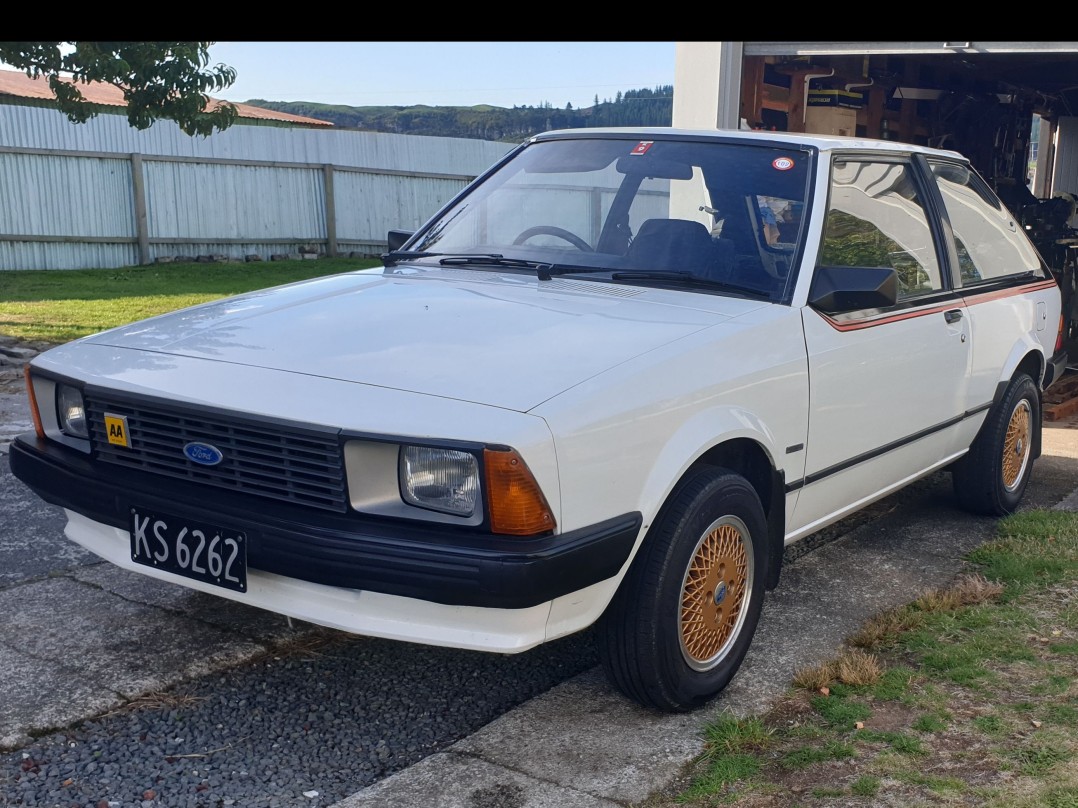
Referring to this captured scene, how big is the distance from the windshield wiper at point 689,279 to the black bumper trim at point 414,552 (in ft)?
3.67

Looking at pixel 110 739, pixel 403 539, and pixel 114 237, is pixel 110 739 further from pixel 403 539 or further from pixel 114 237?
pixel 114 237

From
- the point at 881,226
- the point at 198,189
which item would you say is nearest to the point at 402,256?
the point at 881,226

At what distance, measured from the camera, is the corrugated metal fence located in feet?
50.1

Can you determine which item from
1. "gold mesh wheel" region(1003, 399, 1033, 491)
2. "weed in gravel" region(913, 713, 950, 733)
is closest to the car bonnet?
"weed in gravel" region(913, 713, 950, 733)

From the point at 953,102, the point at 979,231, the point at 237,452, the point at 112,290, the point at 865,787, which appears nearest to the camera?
the point at 865,787

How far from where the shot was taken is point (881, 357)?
158 inches

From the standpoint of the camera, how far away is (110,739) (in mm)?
2982

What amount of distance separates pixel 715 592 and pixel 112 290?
38.9ft

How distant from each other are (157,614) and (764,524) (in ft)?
6.70

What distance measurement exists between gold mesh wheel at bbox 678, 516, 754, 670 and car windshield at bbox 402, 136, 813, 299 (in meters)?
0.87

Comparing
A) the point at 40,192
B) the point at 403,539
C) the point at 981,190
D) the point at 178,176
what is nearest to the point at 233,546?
the point at 403,539

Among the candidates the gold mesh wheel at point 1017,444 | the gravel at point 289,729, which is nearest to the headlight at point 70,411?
the gravel at point 289,729

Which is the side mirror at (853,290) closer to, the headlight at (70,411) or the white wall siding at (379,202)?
the headlight at (70,411)

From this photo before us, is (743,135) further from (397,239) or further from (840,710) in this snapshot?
(840,710)
